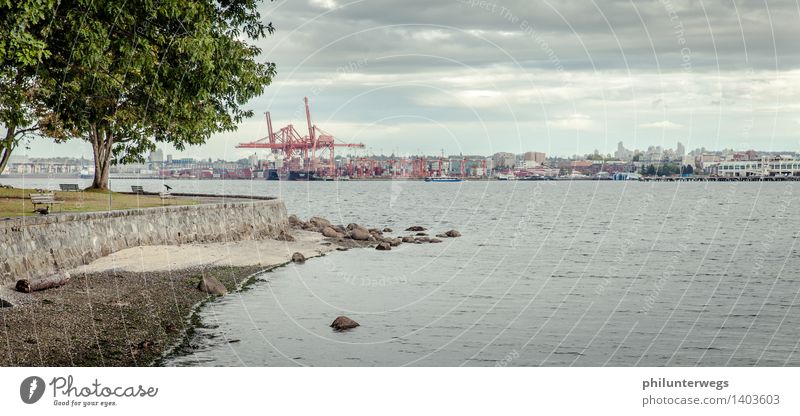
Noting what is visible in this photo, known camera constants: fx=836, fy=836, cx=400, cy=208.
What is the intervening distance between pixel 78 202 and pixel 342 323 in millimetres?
23514

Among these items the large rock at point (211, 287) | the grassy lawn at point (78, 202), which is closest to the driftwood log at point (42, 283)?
the large rock at point (211, 287)

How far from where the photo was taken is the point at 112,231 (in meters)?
37.8

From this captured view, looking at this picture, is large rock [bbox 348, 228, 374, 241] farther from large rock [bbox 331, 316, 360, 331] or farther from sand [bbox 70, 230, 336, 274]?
large rock [bbox 331, 316, 360, 331]

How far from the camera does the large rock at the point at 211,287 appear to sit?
105 feet

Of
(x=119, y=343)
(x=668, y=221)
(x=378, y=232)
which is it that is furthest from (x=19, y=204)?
(x=668, y=221)

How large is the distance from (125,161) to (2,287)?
27630 millimetres

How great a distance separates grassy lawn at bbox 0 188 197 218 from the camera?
119 feet

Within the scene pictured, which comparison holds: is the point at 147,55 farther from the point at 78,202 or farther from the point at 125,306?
the point at 78,202

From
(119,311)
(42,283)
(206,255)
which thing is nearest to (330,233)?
(206,255)

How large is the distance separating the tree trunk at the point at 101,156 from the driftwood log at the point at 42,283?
29.5 metres

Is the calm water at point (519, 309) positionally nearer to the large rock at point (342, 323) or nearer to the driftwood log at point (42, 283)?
the large rock at point (342, 323)

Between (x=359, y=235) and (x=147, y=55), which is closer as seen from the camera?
(x=147, y=55)

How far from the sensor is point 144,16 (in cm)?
2603

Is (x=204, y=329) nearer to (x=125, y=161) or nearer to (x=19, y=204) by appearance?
(x=19, y=204)
